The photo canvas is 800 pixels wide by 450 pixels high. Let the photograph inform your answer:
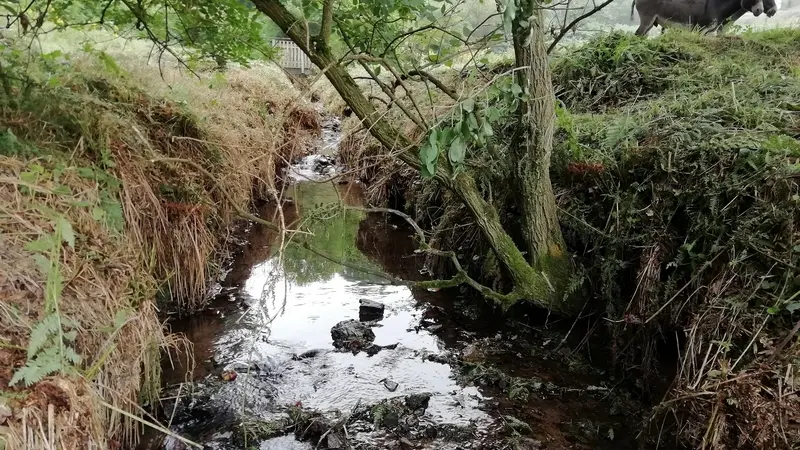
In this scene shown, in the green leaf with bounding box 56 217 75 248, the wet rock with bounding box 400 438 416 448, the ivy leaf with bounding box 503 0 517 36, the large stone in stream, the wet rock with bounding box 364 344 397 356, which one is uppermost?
the ivy leaf with bounding box 503 0 517 36

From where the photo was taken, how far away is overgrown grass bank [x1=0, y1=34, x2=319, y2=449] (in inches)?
75.2

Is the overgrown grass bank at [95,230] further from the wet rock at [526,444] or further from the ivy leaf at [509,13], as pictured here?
the wet rock at [526,444]

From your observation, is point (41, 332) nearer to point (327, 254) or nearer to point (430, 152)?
point (430, 152)

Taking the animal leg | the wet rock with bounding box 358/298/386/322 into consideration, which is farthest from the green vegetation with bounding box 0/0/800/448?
the wet rock with bounding box 358/298/386/322

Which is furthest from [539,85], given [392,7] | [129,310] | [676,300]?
[129,310]

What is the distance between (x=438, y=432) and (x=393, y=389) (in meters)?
0.55

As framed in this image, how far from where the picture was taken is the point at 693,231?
3090 mm

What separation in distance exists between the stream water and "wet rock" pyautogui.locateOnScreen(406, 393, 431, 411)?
0.05 m

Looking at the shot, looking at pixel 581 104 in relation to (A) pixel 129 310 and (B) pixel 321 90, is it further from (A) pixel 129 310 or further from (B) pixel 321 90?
(B) pixel 321 90

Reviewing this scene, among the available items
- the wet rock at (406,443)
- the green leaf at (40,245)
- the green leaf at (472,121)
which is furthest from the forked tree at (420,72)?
the green leaf at (40,245)

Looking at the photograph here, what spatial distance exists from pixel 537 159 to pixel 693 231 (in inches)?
44.1

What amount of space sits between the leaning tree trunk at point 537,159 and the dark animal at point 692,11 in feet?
12.0

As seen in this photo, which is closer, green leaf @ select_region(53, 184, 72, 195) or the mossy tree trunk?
green leaf @ select_region(53, 184, 72, 195)

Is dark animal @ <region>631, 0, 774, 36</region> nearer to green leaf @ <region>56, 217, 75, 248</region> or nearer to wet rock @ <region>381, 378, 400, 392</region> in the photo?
wet rock @ <region>381, 378, 400, 392</region>
